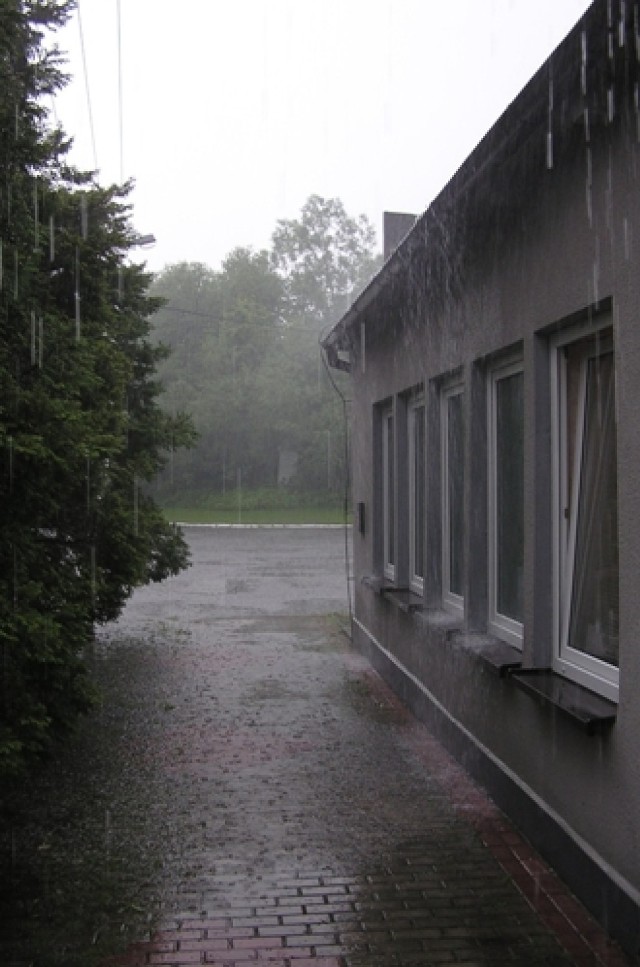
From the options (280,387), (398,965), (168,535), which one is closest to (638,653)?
(398,965)

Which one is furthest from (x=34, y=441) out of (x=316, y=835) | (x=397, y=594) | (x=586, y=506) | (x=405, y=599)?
(x=397, y=594)

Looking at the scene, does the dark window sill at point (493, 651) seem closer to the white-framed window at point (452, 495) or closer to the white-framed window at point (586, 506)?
the white-framed window at point (586, 506)

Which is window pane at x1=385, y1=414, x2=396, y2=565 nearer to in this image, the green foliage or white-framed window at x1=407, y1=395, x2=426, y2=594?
white-framed window at x1=407, y1=395, x2=426, y2=594

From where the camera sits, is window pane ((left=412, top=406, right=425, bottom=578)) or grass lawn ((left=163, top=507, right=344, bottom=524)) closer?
window pane ((left=412, top=406, right=425, bottom=578))

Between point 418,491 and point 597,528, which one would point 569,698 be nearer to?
point 597,528

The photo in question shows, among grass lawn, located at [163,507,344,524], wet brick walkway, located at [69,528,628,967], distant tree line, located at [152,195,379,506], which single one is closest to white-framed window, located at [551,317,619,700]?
wet brick walkway, located at [69,528,628,967]

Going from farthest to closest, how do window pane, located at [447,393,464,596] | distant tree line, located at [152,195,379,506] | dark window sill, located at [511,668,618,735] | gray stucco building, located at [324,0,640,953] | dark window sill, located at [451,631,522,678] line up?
1. distant tree line, located at [152,195,379,506]
2. window pane, located at [447,393,464,596]
3. dark window sill, located at [451,631,522,678]
4. dark window sill, located at [511,668,618,735]
5. gray stucco building, located at [324,0,640,953]

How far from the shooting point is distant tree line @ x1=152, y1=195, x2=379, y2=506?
147 ft

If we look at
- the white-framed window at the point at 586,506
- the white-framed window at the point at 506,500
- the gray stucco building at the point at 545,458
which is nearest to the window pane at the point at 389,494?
the gray stucco building at the point at 545,458

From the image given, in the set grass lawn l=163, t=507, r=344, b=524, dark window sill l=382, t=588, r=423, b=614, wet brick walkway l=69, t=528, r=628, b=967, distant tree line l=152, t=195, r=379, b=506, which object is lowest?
wet brick walkway l=69, t=528, r=628, b=967

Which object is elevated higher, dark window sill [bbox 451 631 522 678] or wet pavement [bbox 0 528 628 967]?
dark window sill [bbox 451 631 522 678]

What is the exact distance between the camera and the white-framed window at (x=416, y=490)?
8.45m

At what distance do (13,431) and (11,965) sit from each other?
2.24 meters

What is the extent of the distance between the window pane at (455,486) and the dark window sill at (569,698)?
2195 millimetres
